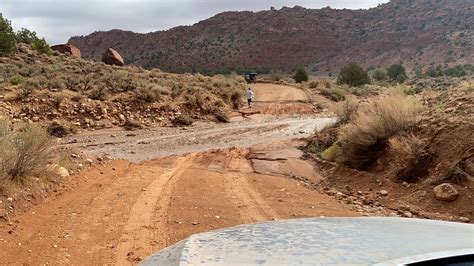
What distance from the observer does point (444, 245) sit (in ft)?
7.99

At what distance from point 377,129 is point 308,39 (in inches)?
4248

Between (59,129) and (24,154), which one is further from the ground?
(24,154)

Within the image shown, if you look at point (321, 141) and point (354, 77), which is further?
point (354, 77)

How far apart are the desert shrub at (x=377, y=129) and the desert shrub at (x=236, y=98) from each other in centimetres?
2253

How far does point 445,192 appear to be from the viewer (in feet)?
30.0

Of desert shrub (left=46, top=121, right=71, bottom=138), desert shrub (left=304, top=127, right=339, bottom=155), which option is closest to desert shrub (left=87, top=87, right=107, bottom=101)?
desert shrub (left=46, top=121, right=71, bottom=138)

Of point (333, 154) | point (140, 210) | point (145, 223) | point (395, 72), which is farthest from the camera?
point (395, 72)

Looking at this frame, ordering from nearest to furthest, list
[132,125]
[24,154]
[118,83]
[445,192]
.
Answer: [445,192] < [24,154] < [132,125] < [118,83]

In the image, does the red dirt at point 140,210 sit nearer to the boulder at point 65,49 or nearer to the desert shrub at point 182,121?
the desert shrub at point 182,121

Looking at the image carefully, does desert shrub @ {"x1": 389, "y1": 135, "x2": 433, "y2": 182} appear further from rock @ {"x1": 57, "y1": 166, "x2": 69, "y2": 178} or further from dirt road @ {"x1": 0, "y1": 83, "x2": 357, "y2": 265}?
rock @ {"x1": 57, "y1": 166, "x2": 69, "y2": 178}

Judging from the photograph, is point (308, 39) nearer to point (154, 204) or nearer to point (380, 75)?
point (380, 75)

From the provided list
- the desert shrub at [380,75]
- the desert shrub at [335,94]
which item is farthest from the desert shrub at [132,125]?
the desert shrub at [380,75]

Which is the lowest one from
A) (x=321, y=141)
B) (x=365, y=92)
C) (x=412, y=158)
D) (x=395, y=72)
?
(x=365, y=92)

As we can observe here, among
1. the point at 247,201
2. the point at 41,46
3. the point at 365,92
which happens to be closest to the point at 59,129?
the point at 247,201
